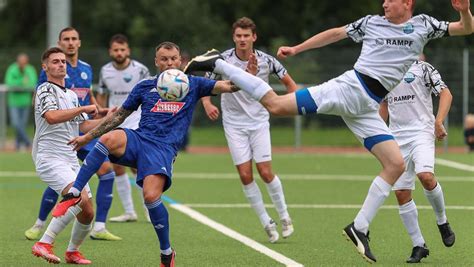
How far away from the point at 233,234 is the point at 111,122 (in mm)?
3115

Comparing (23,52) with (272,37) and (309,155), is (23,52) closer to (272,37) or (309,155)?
(309,155)

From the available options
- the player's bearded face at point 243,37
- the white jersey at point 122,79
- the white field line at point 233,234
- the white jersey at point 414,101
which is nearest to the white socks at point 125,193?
the white field line at point 233,234

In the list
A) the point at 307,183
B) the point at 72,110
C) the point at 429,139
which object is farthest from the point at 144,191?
the point at 307,183

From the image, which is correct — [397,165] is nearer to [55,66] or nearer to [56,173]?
[56,173]

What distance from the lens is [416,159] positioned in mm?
11281

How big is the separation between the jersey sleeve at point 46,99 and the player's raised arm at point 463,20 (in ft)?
12.1

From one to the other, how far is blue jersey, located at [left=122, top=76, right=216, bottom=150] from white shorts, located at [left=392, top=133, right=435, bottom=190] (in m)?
2.32

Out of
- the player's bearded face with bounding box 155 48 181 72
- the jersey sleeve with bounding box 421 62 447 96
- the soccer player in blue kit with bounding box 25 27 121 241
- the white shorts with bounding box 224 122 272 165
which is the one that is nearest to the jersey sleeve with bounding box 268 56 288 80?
the white shorts with bounding box 224 122 272 165

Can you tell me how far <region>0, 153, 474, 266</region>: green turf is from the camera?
11.1 meters

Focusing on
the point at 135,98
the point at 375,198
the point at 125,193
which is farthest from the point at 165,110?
the point at 125,193

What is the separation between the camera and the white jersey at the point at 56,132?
1088 centimetres

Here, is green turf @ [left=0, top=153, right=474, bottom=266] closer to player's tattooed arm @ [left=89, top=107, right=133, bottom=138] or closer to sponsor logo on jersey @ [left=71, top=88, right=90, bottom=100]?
player's tattooed arm @ [left=89, top=107, right=133, bottom=138]

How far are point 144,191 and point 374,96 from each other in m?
2.12

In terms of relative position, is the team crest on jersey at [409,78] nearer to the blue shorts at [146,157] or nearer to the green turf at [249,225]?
the green turf at [249,225]
